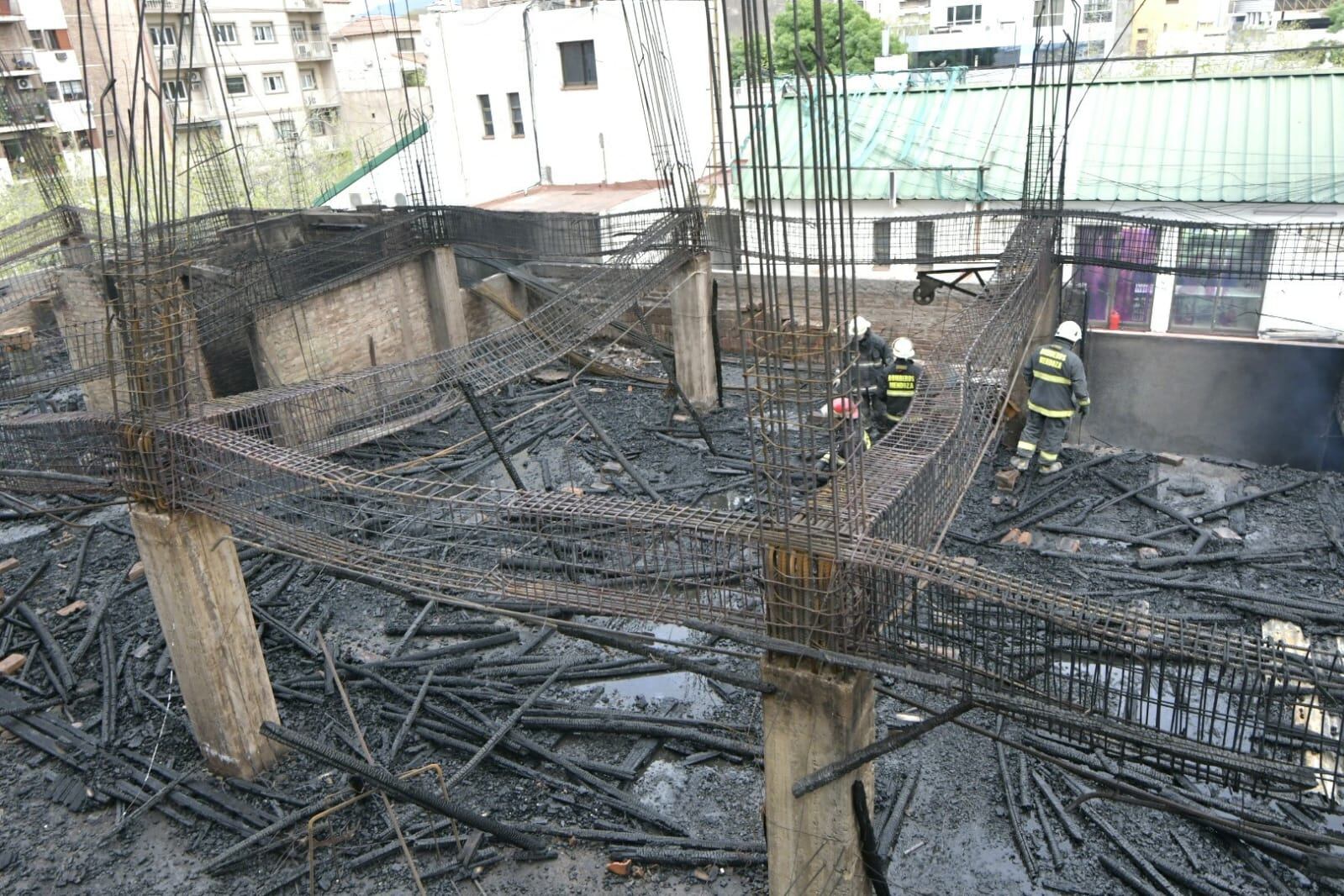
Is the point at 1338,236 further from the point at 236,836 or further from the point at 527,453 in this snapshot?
the point at 236,836

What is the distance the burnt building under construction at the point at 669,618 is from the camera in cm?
577

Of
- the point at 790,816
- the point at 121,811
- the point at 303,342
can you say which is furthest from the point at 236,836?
the point at 303,342

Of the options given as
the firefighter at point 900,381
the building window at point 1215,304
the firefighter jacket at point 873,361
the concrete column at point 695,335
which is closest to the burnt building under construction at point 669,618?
the concrete column at point 695,335

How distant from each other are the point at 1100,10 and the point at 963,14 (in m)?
13.0

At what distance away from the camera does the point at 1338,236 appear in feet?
45.3

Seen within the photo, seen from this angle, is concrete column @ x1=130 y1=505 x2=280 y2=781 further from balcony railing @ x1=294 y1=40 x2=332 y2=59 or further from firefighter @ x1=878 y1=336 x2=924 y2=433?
balcony railing @ x1=294 y1=40 x2=332 y2=59

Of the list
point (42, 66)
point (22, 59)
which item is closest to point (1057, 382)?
point (22, 59)

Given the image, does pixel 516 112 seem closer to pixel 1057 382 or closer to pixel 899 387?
pixel 899 387

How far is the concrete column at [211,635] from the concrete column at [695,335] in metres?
10.1

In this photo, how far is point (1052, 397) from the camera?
1319 centimetres

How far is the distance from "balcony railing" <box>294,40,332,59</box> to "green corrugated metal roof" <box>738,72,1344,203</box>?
30.8 m

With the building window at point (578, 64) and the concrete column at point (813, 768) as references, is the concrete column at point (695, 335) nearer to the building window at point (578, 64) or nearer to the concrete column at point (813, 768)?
the concrete column at point (813, 768)

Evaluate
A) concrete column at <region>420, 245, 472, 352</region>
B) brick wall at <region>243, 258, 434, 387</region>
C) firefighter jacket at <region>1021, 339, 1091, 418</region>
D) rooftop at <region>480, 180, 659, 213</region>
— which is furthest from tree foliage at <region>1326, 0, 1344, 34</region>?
brick wall at <region>243, 258, 434, 387</region>

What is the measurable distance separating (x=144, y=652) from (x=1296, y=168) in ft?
73.5
